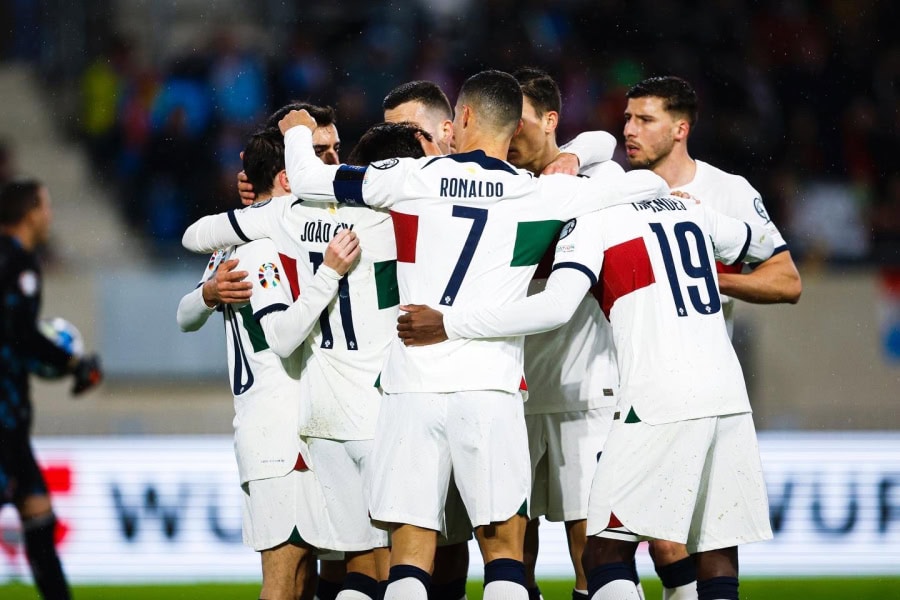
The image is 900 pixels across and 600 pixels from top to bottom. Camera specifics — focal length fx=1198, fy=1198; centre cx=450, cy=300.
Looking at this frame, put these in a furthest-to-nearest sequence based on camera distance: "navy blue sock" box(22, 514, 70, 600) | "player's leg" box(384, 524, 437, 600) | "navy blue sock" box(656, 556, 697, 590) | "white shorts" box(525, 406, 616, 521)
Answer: "navy blue sock" box(22, 514, 70, 600), "white shorts" box(525, 406, 616, 521), "navy blue sock" box(656, 556, 697, 590), "player's leg" box(384, 524, 437, 600)

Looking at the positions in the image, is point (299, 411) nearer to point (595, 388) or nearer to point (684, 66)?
point (595, 388)

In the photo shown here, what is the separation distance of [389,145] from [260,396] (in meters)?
1.12

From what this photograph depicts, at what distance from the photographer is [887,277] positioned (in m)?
9.20

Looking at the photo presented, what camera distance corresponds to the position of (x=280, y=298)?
466 centimetres

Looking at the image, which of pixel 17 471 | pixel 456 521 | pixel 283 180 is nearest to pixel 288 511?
pixel 456 521

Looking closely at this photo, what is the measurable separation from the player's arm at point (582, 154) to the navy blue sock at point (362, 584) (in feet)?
5.89

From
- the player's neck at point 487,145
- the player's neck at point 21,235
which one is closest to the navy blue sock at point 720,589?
the player's neck at point 487,145

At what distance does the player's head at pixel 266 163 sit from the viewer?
4938 mm

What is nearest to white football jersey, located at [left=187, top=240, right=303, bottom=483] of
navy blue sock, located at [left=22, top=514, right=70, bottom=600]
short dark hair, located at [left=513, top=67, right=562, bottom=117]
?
short dark hair, located at [left=513, top=67, right=562, bottom=117]

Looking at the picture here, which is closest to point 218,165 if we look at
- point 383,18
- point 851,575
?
point 383,18

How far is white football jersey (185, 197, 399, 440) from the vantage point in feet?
15.0

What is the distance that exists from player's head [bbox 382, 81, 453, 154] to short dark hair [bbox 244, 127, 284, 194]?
733 mm

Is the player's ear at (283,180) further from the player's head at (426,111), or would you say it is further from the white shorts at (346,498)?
the white shorts at (346,498)

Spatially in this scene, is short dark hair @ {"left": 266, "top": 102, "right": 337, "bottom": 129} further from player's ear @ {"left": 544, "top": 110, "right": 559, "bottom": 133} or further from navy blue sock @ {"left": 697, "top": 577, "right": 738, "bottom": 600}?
navy blue sock @ {"left": 697, "top": 577, "right": 738, "bottom": 600}
